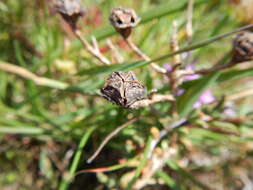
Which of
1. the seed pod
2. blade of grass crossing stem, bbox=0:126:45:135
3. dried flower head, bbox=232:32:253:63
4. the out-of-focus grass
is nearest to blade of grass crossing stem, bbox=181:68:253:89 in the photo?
the out-of-focus grass

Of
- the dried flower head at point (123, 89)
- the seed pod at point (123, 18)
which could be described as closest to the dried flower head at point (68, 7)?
the seed pod at point (123, 18)

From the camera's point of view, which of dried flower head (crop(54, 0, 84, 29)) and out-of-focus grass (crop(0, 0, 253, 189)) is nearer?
dried flower head (crop(54, 0, 84, 29))

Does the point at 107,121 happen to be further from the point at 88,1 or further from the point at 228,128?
the point at 88,1

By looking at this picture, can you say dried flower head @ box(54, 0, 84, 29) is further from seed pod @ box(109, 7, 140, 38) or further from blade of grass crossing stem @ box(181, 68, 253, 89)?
blade of grass crossing stem @ box(181, 68, 253, 89)

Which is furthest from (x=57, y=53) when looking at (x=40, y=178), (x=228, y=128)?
(x=228, y=128)

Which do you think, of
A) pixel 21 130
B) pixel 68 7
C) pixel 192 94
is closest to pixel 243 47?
pixel 192 94

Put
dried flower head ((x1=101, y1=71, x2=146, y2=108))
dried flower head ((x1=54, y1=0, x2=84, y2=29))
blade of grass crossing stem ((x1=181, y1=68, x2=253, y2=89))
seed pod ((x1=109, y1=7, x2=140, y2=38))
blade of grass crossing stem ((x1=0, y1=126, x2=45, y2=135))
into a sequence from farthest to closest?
blade of grass crossing stem ((x1=0, y1=126, x2=45, y2=135))
blade of grass crossing stem ((x1=181, y1=68, x2=253, y2=89))
dried flower head ((x1=54, y1=0, x2=84, y2=29))
seed pod ((x1=109, y1=7, x2=140, y2=38))
dried flower head ((x1=101, y1=71, x2=146, y2=108))

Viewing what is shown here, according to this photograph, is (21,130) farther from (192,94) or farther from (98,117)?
(192,94)

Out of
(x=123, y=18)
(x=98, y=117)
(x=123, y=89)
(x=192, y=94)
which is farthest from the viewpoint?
(x=98, y=117)
